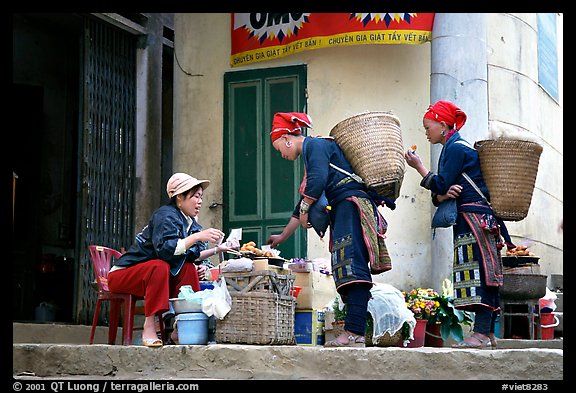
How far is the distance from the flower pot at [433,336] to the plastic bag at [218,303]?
2.28 meters

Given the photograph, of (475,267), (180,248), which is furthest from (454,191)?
(180,248)

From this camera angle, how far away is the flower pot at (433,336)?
8.36m

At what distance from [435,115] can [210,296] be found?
7.16ft

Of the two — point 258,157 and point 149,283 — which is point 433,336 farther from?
point 258,157

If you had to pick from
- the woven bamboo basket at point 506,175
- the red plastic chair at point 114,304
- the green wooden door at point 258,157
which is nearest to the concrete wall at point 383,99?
the green wooden door at point 258,157

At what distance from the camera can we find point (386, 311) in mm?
7430

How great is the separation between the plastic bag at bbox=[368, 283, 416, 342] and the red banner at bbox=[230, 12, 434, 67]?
3.27 metres

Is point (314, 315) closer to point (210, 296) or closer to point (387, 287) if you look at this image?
point (387, 287)

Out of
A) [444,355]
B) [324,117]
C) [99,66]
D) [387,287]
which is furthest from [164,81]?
[444,355]

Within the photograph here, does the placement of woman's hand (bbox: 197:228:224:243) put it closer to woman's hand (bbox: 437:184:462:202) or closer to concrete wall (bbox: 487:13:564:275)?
woman's hand (bbox: 437:184:462:202)

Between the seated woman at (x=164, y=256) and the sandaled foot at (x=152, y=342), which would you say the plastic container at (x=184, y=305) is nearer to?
the seated woman at (x=164, y=256)

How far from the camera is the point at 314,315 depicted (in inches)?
312

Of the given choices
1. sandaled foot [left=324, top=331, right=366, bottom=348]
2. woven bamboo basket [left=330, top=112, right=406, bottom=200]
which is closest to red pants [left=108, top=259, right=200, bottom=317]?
sandaled foot [left=324, top=331, right=366, bottom=348]

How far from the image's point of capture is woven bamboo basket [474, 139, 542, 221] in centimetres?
699
